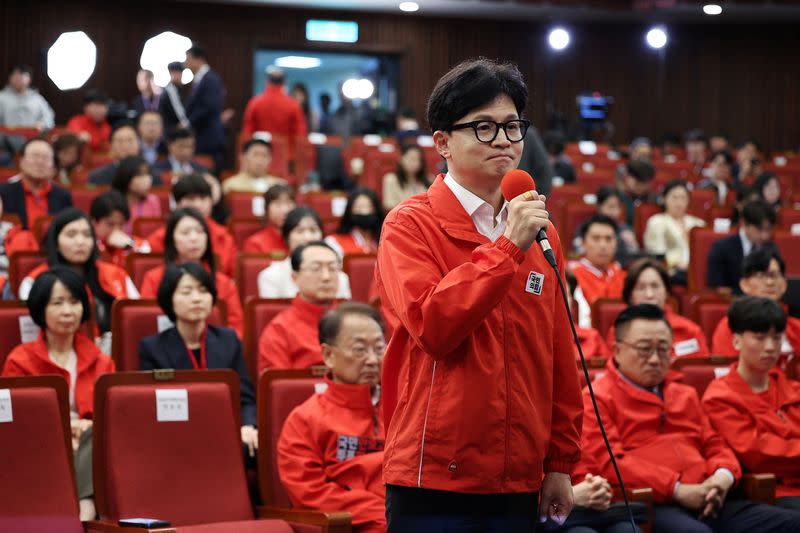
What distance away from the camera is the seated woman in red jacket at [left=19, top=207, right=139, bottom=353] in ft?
12.8

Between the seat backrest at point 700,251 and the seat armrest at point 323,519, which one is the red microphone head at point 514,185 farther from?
the seat backrest at point 700,251

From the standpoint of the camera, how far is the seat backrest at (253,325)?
3.69 metres

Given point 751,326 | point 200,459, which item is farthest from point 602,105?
point 200,459

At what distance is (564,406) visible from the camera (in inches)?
66.6

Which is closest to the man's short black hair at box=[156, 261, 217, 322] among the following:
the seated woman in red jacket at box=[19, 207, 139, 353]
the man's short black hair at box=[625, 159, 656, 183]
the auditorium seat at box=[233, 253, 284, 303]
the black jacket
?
the black jacket

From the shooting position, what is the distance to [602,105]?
41.0ft

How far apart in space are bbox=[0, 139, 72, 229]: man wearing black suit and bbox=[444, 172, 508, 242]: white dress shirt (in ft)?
13.8

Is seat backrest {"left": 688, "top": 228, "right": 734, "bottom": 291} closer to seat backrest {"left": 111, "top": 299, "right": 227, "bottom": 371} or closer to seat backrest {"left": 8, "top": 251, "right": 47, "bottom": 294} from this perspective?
seat backrest {"left": 111, "top": 299, "right": 227, "bottom": 371}

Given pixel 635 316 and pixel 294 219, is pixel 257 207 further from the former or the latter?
pixel 635 316

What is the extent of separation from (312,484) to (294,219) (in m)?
2.27

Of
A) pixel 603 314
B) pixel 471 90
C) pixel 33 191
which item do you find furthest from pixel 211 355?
pixel 33 191

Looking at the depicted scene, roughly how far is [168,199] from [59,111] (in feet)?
19.2

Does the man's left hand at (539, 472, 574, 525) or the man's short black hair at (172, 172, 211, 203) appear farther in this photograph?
the man's short black hair at (172, 172, 211, 203)

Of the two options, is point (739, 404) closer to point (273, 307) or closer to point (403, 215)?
point (273, 307)
